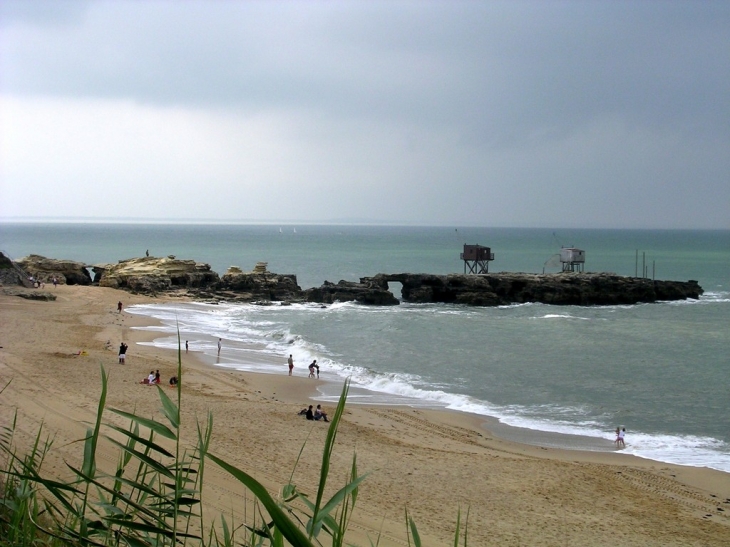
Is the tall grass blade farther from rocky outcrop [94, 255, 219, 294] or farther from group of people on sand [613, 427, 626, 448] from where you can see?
rocky outcrop [94, 255, 219, 294]

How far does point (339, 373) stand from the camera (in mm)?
28609

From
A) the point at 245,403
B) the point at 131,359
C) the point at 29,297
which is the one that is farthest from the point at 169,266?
the point at 245,403

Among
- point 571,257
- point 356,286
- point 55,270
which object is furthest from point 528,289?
point 55,270

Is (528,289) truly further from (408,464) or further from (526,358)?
(408,464)

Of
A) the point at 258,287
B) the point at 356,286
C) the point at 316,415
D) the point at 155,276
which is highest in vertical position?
the point at 155,276

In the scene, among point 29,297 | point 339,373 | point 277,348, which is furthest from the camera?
point 29,297

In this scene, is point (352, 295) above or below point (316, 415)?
above

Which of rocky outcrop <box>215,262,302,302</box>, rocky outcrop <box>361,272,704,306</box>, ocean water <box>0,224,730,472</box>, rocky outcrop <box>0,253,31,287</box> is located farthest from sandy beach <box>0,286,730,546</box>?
rocky outcrop <box>361,272,704,306</box>

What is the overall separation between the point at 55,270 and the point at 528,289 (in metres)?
37.9

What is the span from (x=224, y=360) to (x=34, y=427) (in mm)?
14679

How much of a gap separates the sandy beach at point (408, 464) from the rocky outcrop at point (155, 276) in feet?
85.3

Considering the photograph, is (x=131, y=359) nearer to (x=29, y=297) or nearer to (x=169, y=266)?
(x=29, y=297)

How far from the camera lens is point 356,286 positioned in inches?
2131

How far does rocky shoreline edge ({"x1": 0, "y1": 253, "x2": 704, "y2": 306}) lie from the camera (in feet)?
170
